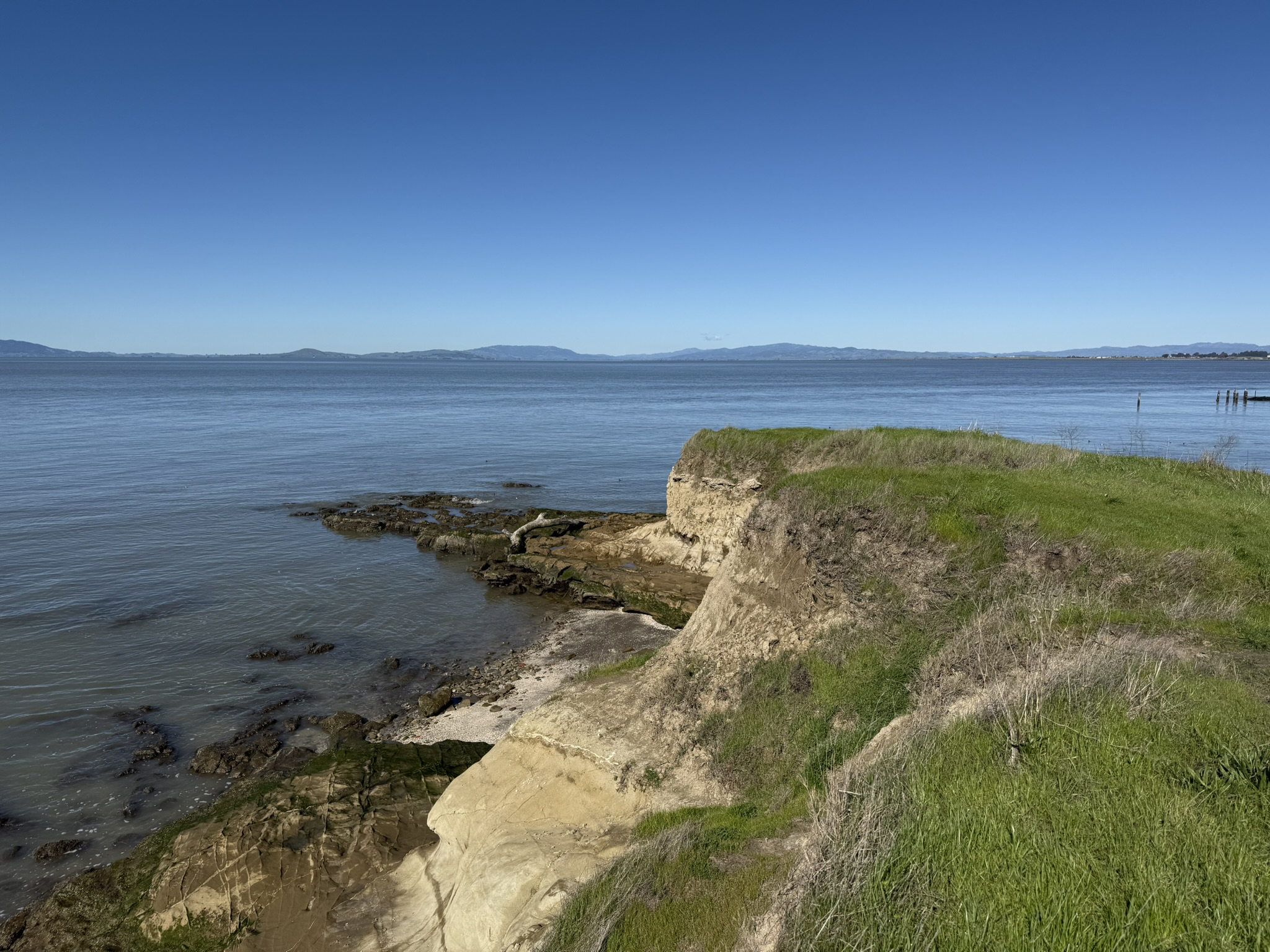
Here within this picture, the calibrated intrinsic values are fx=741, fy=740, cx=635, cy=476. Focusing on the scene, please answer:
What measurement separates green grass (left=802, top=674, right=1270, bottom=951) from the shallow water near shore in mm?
14190

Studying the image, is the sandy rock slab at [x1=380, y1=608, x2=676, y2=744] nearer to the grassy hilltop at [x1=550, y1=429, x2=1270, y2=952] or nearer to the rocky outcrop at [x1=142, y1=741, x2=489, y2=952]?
the rocky outcrop at [x1=142, y1=741, x2=489, y2=952]

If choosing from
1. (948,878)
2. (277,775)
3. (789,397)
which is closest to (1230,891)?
(948,878)

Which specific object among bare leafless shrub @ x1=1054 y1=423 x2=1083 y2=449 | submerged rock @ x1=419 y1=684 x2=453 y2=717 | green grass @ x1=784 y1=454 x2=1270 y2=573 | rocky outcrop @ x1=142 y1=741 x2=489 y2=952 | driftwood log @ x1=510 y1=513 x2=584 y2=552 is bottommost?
submerged rock @ x1=419 y1=684 x2=453 y2=717

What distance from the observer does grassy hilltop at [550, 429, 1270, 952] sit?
5523mm

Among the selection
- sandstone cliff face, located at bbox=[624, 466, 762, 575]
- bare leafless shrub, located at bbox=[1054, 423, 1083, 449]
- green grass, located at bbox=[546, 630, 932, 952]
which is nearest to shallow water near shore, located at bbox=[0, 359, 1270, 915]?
bare leafless shrub, located at bbox=[1054, 423, 1083, 449]

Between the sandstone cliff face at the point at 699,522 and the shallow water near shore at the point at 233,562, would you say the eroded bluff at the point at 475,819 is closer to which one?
the shallow water near shore at the point at 233,562

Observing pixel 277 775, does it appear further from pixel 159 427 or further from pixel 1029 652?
pixel 159 427

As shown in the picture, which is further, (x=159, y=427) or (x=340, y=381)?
(x=340, y=381)

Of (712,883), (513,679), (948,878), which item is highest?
(948,878)

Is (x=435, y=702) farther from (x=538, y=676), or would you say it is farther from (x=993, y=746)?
(x=993, y=746)

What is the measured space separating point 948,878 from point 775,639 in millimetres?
7419

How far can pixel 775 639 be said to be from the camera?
1328cm

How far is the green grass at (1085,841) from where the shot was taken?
16.9 feet

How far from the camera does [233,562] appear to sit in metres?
30.2
